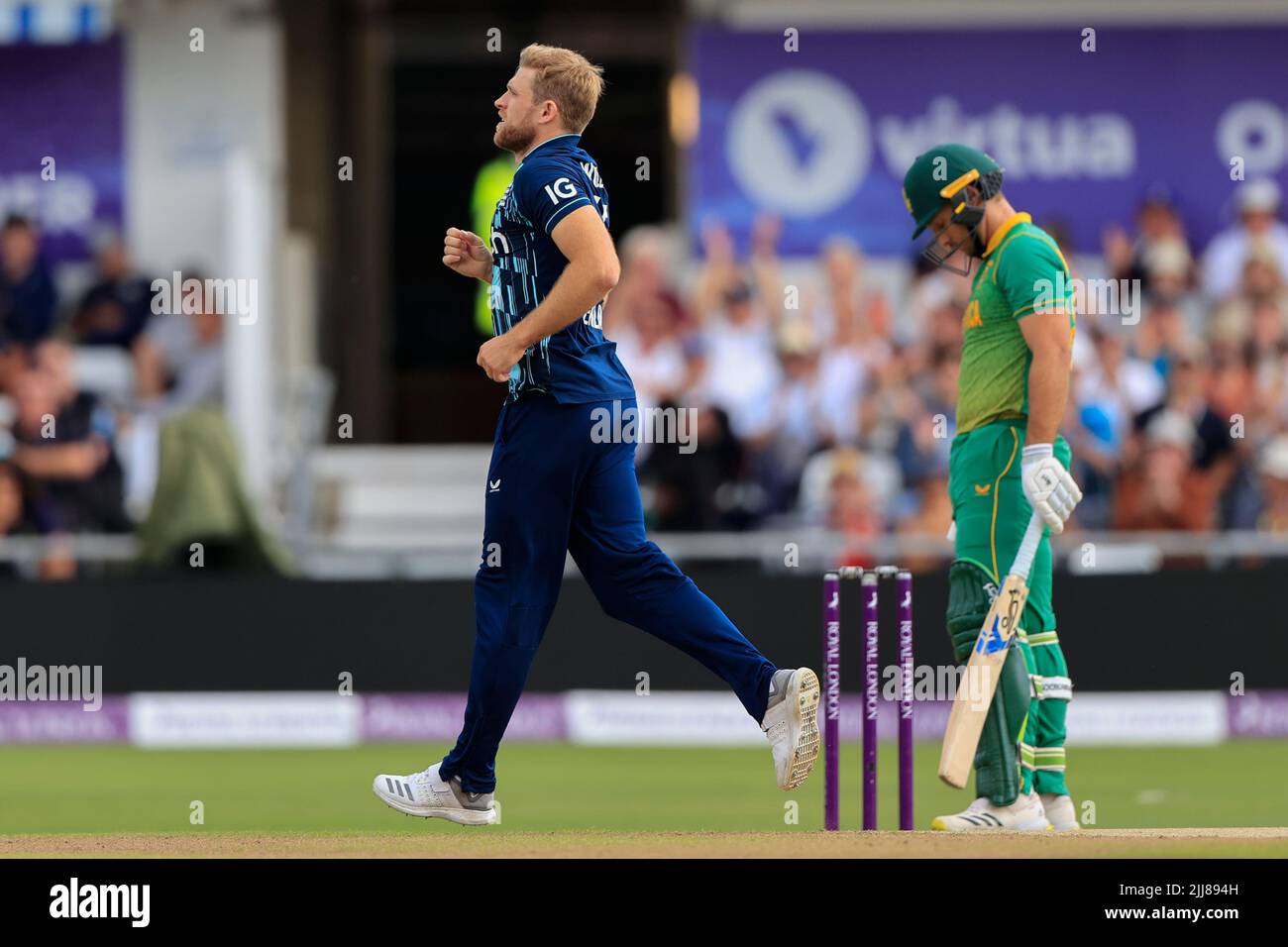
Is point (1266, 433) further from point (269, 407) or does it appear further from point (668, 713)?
point (269, 407)

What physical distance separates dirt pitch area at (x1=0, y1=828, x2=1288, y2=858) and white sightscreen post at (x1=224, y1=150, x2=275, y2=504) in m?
Answer: 9.60

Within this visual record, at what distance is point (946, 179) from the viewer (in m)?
8.08

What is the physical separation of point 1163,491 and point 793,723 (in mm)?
8251

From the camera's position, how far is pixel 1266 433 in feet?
51.8

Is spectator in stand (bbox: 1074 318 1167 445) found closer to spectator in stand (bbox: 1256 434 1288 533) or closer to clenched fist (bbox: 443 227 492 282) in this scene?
spectator in stand (bbox: 1256 434 1288 533)

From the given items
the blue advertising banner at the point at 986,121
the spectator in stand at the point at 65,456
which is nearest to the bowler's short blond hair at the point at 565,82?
the spectator in stand at the point at 65,456

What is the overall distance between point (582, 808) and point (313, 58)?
10.7m

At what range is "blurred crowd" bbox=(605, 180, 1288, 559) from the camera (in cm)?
1532

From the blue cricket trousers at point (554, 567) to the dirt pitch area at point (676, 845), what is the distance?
0.45 metres

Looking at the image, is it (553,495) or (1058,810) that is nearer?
(553,495)

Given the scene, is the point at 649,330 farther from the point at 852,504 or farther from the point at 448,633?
the point at 448,633

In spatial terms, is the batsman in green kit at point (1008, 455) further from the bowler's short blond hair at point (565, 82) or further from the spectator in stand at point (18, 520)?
the spectator in stand at point (18, 520)

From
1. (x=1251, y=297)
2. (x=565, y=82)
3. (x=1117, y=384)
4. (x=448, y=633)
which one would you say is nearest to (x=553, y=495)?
(x=565, y=82)
